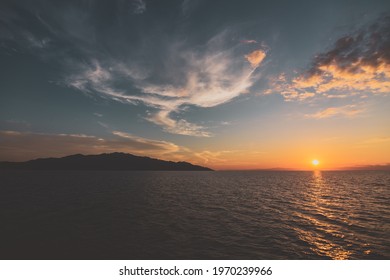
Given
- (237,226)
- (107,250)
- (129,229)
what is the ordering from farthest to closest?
1. (237,226)
2. (129,229)
3. (107,250)

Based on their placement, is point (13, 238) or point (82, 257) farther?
point (13, 238)

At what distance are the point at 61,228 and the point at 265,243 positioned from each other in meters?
20.6

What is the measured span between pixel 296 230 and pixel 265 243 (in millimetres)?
6168

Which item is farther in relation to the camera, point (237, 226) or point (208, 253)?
point (237, 226)

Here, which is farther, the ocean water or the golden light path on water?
the golden light path on water

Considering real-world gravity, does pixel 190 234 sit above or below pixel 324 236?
above

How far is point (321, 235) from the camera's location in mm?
20828

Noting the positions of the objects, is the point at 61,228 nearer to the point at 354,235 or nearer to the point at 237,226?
the point at 237,226

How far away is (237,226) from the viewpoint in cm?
2364

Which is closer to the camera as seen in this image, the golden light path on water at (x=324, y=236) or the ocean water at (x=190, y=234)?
the ocean water at (x=190, y=234)
